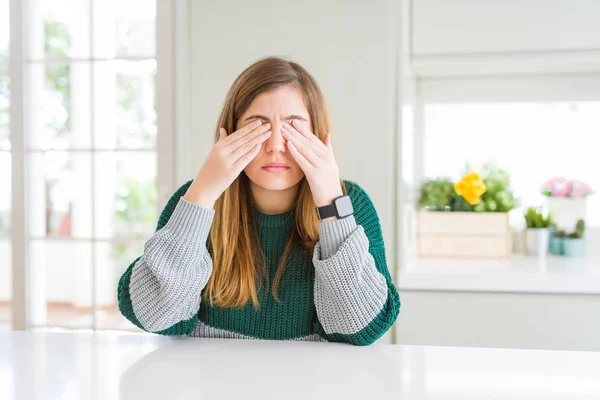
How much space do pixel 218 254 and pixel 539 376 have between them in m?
0.63

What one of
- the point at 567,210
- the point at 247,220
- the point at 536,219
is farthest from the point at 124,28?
the point at 567,210

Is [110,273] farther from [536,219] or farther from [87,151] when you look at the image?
[536,219]

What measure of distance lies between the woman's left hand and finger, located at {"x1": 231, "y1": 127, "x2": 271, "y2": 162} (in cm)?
4

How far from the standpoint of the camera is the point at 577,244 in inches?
85.9

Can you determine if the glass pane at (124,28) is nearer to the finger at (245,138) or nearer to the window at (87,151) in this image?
the window at (87,151)

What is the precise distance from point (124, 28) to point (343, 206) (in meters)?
1.50

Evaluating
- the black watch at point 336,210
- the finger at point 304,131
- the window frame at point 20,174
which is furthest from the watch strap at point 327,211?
the window frame at point 20,174

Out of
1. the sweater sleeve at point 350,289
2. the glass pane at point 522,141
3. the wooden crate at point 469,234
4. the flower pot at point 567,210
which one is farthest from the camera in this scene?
the glass pane at point 522,141

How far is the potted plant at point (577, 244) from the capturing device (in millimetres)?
2180

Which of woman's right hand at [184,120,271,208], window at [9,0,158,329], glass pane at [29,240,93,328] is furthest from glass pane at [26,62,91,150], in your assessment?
woman's right hand at [184,120,271,208]

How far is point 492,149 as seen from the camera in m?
2.42

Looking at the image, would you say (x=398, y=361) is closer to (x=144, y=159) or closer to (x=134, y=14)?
(x=144, y=159)

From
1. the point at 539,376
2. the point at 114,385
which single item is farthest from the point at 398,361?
the point at 114,385

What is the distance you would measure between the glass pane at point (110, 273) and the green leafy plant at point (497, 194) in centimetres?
136
